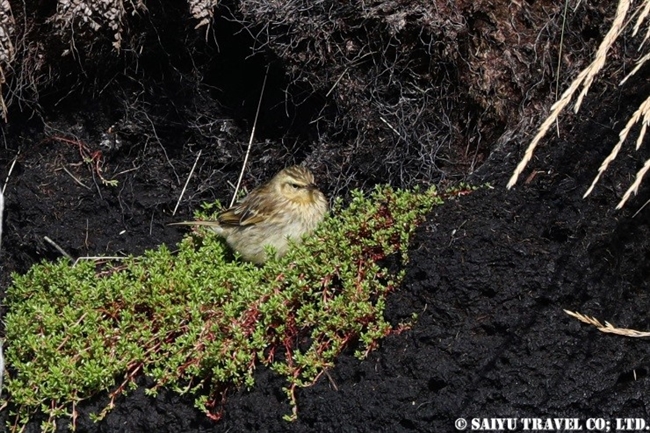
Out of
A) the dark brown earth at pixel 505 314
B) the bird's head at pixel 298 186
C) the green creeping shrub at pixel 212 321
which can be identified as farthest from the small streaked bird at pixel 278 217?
the dark brown earth at pixel 505 314

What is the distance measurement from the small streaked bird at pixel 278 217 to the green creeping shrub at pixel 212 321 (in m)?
0.25

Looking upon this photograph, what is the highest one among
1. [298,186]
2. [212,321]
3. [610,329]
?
[610,329]

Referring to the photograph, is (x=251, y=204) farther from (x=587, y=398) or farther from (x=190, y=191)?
(x=587, y=398)

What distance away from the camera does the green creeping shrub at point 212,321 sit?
18.6ft

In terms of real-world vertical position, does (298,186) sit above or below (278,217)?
above

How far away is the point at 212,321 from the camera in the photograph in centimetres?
607

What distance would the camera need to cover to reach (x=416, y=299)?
18.5 ft

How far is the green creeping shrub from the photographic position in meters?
5.68

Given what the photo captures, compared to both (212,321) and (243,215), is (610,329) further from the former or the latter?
(243,215)

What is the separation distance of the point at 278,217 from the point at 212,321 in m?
1.49

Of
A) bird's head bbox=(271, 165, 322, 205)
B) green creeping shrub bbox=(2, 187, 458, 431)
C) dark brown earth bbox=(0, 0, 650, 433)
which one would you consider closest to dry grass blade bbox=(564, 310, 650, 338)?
dark brown earth bbox=(0, 0, 650, 433)

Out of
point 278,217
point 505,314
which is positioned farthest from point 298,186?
point 505,314

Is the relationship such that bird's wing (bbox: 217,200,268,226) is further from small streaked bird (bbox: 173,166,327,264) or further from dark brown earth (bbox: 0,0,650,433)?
dark brown earth (bbox: 0,0,650,433)

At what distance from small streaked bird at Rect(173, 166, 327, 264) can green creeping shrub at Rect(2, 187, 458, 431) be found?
0.25 metres
